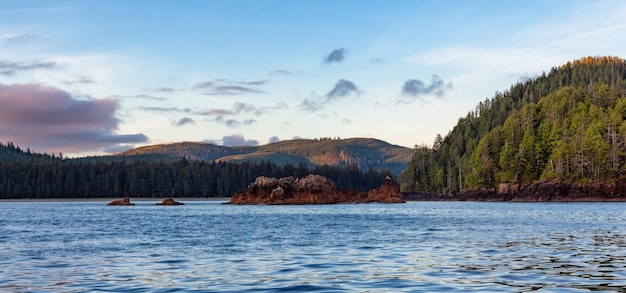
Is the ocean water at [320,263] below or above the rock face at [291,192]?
below

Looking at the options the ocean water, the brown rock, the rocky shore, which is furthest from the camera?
the brown rock

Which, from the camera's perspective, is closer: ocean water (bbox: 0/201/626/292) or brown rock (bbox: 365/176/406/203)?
ocean water (bbox: 0/201/626/292)

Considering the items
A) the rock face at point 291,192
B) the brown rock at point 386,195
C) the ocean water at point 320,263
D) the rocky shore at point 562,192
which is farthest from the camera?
the brown rock at point 386,195

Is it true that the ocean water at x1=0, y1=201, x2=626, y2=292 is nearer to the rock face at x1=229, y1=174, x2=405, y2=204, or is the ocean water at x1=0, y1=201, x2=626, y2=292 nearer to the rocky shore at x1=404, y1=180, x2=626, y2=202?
the rock face at x1=229, y1=174, x2=405, y2=204

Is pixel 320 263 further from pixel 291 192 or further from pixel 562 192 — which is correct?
pixel 562 192

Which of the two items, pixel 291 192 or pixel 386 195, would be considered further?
pixel 386 195

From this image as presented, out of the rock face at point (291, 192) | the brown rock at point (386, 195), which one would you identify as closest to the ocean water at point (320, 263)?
the rock face at point (291, 192)

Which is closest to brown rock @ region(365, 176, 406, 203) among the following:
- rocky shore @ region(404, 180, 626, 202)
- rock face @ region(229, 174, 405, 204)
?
rock face @ region(229, 174, 405, 204)

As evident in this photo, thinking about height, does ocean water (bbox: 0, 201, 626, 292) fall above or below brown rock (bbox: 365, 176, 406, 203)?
below

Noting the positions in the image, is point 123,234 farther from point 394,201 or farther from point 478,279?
point 394,201

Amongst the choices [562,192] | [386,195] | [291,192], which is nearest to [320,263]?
[291,192]

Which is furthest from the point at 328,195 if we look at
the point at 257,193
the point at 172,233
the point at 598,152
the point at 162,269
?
the point at 162,269

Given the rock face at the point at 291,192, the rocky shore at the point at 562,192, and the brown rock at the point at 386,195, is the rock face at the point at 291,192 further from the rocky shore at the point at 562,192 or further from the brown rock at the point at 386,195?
the rocky shore at the point at 562,192

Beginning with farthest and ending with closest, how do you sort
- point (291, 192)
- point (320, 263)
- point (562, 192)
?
1. point (562, 192)
2. point (291, 192)
3. point (320, 263)
